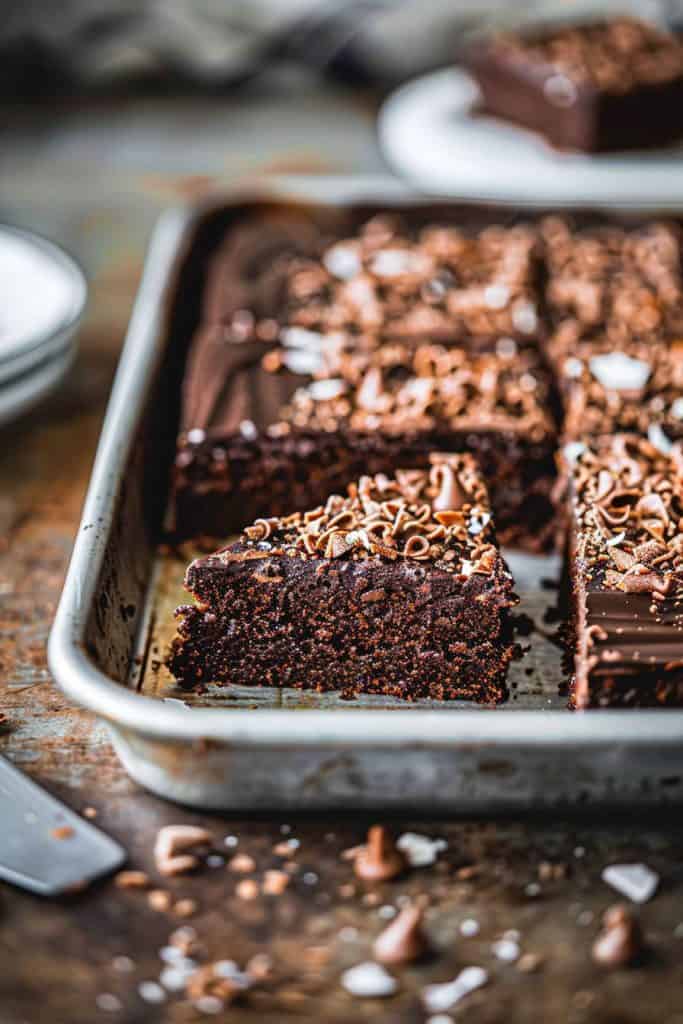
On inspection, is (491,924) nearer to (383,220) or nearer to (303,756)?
(303,756)

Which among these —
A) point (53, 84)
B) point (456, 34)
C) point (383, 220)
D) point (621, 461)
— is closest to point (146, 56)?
point (53, 84)

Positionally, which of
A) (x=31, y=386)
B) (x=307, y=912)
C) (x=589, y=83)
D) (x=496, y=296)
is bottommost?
(x=307, y=912)

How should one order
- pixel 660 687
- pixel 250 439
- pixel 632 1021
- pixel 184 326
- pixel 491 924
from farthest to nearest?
pixel 184 326, pixel 250 439, pixel 660 687, pixel 491 924, pixel 632 1021

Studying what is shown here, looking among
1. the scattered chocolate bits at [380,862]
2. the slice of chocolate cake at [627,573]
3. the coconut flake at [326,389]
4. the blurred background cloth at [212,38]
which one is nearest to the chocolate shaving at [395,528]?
the slice of chocolate cake at [627,573]

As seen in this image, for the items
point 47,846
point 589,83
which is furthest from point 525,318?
point 47,846

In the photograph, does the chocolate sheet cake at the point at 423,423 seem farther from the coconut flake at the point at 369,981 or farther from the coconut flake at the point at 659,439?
the coconut flake at the point at 369,981

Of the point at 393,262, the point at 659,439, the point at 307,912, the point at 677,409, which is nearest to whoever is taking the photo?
the point at 307,912

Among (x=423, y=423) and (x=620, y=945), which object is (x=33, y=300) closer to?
(x=423, y=423)
